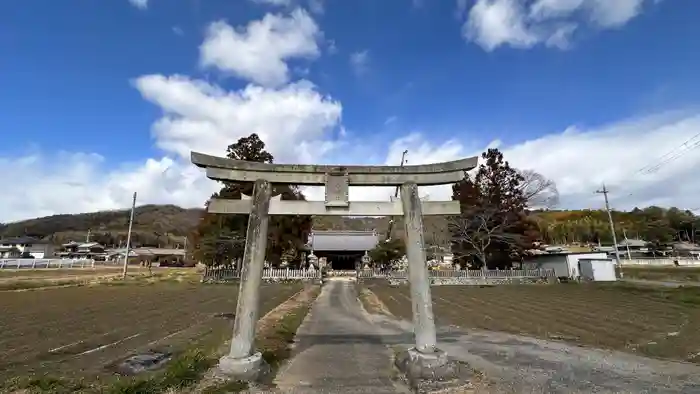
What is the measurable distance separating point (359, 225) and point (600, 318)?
215 feet

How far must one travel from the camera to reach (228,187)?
3378 cm

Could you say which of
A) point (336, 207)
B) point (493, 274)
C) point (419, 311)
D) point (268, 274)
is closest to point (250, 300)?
point (336, 207)

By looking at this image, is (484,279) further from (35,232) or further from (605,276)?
(35,232)

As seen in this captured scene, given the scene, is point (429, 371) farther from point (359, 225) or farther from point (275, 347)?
point (359, 225)

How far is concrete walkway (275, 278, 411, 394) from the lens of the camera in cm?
632

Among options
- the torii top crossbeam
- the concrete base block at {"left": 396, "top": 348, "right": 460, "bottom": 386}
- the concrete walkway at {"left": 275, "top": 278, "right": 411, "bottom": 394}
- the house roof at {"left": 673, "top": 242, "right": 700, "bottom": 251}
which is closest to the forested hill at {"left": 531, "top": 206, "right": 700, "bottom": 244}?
the house roof at {"left": 673, "top": 242, "right": 700, "bottom": 251}

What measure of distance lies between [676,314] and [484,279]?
64.1 feet

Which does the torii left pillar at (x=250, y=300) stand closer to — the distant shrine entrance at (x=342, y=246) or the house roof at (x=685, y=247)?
the distant shrine entrance at (x=342, y=246)

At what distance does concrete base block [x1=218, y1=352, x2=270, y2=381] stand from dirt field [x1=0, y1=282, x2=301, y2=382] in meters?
Answer: 2.02

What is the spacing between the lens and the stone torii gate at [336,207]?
677 cm

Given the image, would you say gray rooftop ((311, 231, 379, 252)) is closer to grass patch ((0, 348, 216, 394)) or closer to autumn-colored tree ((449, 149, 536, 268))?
autumn-colored tree ((449, 149, 536, 268))

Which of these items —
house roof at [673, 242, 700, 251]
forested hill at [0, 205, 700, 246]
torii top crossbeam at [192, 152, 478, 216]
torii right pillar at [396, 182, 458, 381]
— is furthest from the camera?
forested hill at [0, 205, 700, 246]

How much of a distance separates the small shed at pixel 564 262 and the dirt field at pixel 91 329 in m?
26.9

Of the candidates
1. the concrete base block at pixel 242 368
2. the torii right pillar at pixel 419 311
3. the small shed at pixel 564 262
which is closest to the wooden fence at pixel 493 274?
the small shed at pixel 564 262
